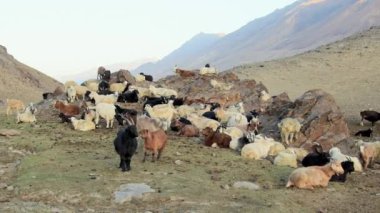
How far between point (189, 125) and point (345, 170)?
673 centimetres

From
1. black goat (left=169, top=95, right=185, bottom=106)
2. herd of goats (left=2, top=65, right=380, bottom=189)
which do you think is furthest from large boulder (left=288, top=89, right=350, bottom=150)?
black goat (left=169, top=95, right=185, bottom=106)

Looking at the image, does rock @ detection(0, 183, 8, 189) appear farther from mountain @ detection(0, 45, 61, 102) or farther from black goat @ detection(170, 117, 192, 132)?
mountain @ detection(0, 45, 61, 102)

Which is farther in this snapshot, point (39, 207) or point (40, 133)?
point (40, 133)

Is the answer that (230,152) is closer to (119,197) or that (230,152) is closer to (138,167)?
(138,167)

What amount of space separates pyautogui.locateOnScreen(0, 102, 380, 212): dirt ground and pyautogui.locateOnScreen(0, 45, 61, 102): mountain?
33.8m

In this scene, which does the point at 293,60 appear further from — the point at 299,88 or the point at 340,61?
the point at 299,88

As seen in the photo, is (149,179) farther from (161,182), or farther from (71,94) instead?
(71,94)

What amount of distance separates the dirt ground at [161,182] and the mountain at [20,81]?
3381 centimetres

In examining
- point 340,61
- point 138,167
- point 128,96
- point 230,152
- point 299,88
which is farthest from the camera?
point 340,61

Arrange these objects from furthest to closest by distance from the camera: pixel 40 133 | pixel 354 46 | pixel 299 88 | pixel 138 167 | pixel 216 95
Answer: pixel 354 46 < pixel 299 88 < pixel 216 95 < pixel 40 133 < pixel 138 167

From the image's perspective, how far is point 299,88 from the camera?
41.1 metres

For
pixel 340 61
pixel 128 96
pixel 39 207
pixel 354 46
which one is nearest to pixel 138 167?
pixel 39 207

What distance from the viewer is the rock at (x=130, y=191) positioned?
1080cm

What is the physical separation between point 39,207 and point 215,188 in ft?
11.5
